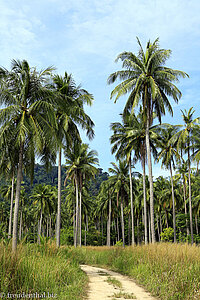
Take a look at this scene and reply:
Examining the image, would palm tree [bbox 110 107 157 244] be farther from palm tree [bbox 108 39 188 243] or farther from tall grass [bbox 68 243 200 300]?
tall grass [bbox 68 243 200 300]

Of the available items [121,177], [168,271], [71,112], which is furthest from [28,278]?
[121,177]

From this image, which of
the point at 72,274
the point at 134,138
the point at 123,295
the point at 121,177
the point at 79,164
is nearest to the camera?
the point at 123,295

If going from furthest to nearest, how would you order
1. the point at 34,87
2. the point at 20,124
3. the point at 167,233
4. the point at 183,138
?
the point at 167,233, the point at 183,138, the point at 34,87, the point at 20,124

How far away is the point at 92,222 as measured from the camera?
229 ft

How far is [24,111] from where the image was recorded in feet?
46.8

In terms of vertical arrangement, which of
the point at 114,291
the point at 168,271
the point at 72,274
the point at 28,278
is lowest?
the point at 114,291

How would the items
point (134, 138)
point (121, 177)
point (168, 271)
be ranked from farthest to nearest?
point (121, 177)
point (134, 138)
point (168, 271)

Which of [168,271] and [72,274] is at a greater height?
[168,271]

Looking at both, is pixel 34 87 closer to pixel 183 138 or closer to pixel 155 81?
pixel 155 81

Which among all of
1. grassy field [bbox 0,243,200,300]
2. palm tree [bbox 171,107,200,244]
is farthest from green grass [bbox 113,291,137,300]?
palm tree [bbox 171,107,200,244]

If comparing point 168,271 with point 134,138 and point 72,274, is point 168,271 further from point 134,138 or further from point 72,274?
point 134,138

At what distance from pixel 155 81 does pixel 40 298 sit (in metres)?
18.5

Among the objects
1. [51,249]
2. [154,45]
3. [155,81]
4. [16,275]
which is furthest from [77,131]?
[16,275]

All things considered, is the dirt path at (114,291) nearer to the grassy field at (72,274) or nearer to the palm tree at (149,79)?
the grassy field at (72,274)
